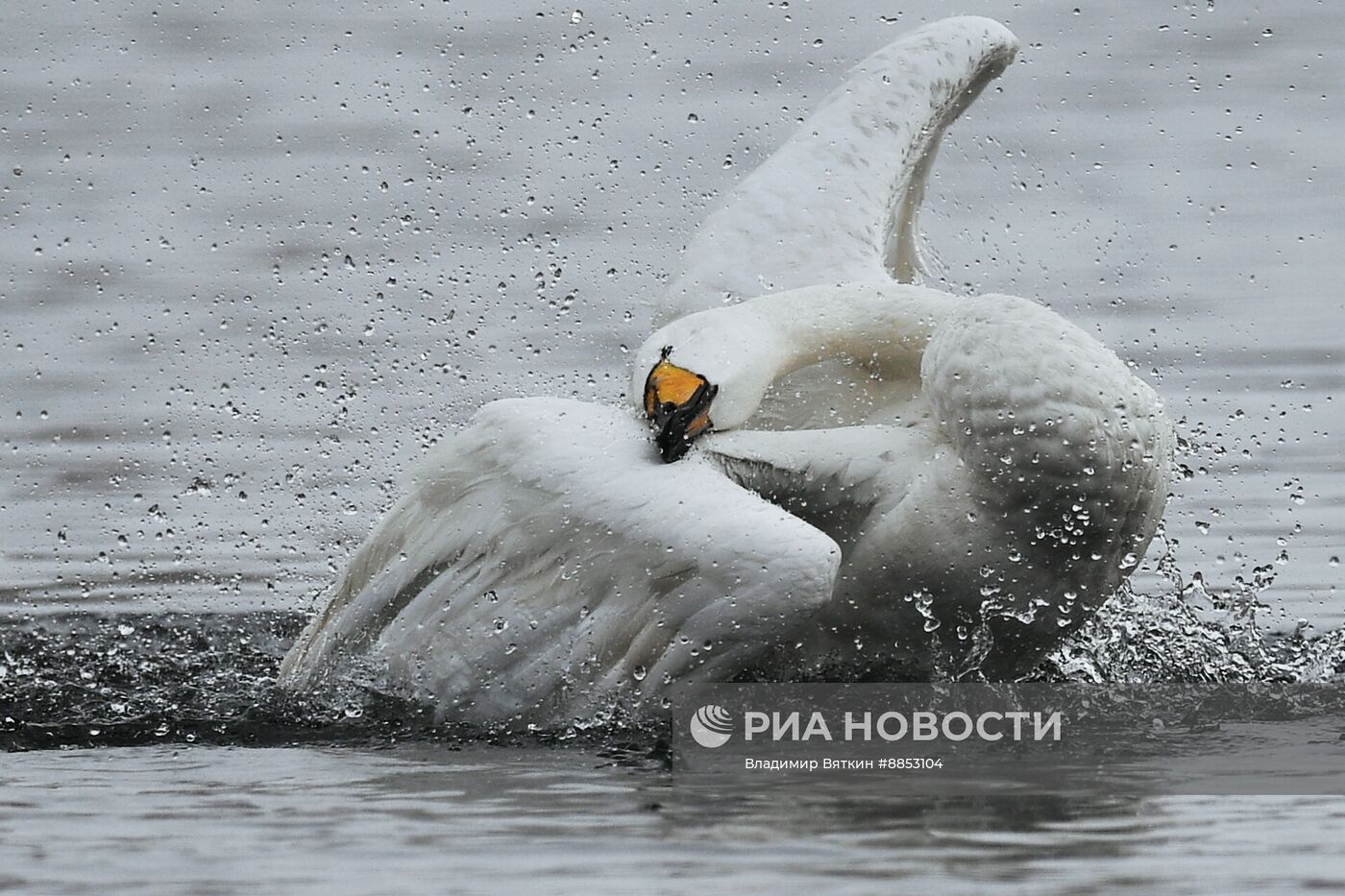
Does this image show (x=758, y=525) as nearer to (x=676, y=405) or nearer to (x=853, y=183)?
(x=676, y=405)

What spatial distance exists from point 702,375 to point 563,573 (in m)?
0.67

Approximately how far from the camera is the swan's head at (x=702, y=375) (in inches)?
282

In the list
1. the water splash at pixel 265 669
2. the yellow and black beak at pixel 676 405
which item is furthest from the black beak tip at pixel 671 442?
the water splash at pixel 265 669

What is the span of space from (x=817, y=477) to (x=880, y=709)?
65cm

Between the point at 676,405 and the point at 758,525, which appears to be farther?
the point at 676,405

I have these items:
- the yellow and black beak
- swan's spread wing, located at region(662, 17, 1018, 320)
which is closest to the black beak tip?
the yellow and black beak

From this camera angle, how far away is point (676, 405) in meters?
7.16

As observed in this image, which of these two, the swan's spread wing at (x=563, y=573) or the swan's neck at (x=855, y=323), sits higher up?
the swan's neck at (x=855, y=323)

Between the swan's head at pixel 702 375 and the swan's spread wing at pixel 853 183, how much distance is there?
1.19 m

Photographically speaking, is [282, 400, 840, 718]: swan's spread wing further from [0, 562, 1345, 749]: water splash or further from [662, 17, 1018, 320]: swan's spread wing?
[662, 17, 1018, 320]: swan's spread wing

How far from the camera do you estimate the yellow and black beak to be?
280 inches

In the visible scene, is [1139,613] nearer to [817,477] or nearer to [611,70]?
[817,477]

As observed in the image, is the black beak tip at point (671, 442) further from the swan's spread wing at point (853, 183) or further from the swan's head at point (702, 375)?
the swan's spread wing at point (853, 183)

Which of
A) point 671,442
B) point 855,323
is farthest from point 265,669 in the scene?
point 855,323
